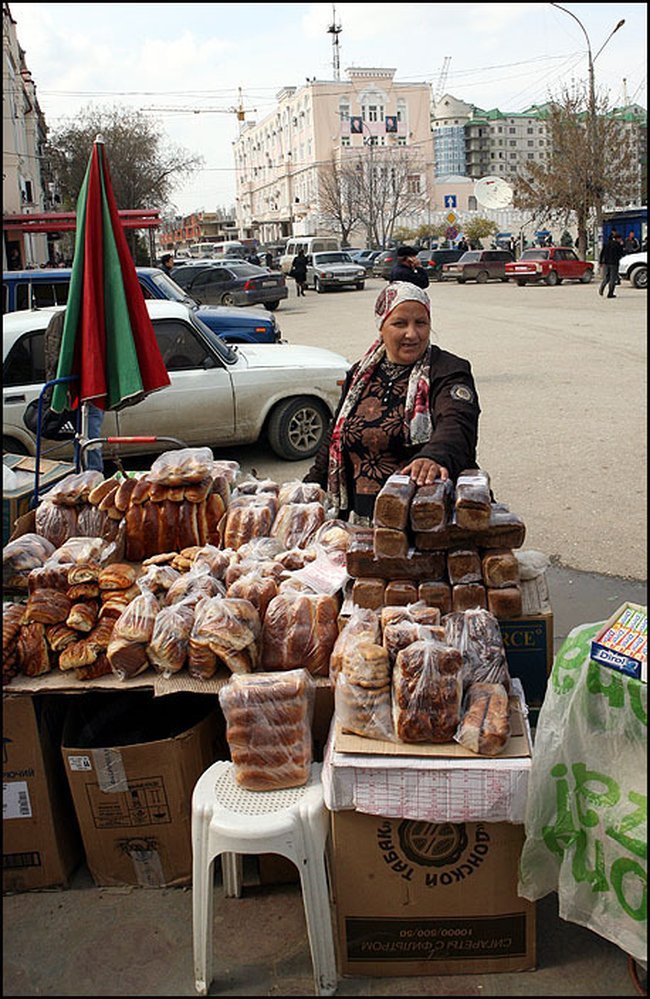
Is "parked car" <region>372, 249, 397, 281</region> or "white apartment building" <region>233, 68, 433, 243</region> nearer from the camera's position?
"parked car" <region>372, 249, 397, 281</region>

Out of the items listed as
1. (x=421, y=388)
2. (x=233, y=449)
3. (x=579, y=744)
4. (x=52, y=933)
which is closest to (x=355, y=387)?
(x=421, y=388)

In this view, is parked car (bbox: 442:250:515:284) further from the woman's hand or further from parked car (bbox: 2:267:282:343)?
the woman's hand

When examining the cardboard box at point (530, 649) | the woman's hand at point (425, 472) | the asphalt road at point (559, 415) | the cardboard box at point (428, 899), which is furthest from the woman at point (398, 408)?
the cardboard box at point (428, 899)

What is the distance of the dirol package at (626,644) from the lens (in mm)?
2342

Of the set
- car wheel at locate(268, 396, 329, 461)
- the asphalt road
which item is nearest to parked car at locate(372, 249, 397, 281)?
the asphalt road

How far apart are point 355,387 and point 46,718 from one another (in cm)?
180

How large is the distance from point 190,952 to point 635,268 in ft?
95.3

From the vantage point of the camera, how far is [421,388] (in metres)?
3.49

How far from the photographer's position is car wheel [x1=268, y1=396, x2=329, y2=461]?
28.8ft

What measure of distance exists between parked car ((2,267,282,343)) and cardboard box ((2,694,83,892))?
24.2ft

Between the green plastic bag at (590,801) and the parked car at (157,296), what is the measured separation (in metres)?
8.49

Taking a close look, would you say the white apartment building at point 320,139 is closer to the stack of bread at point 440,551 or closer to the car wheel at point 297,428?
the car wheel at point 297,428

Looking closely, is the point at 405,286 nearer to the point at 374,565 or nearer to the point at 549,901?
the point at 374,565

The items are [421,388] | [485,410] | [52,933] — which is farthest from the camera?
[485,410]
